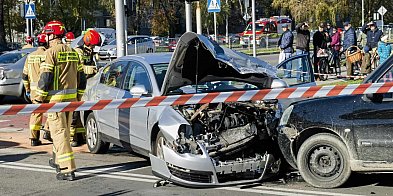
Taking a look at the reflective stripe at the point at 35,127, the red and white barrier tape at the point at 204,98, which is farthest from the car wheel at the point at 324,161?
the reflective stripe at the point at 35,127

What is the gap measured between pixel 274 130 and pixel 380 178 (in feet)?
4.47

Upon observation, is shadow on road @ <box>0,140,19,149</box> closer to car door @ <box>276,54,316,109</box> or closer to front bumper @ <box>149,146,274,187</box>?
front bumper @ <box>149,146,274,187</box>

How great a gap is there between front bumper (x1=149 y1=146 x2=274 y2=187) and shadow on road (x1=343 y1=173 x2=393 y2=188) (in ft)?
3.03

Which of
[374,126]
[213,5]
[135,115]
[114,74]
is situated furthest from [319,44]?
[374,126]

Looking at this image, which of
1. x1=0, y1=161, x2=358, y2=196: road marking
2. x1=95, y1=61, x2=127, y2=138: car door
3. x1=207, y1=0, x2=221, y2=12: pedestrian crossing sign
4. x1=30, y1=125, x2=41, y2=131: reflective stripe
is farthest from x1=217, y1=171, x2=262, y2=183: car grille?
x1=207, y1=0, x2=221, y2=12: pedestrian crossing sign

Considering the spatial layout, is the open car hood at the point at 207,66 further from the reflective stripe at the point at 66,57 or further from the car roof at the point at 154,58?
the reflective stripe at the point at 66,57

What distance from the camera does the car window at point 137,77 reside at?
8.82 metres

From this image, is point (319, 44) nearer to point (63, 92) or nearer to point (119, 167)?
point (119, 167)

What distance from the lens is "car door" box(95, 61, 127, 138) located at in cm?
938

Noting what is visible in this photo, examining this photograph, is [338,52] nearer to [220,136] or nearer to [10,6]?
[220,136]

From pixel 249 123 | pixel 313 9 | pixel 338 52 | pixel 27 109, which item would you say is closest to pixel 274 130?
pixel 249 123

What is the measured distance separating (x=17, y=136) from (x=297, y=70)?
539 centimetres

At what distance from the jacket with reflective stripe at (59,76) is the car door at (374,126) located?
3.52 m

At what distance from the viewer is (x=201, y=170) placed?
24.3 ft
